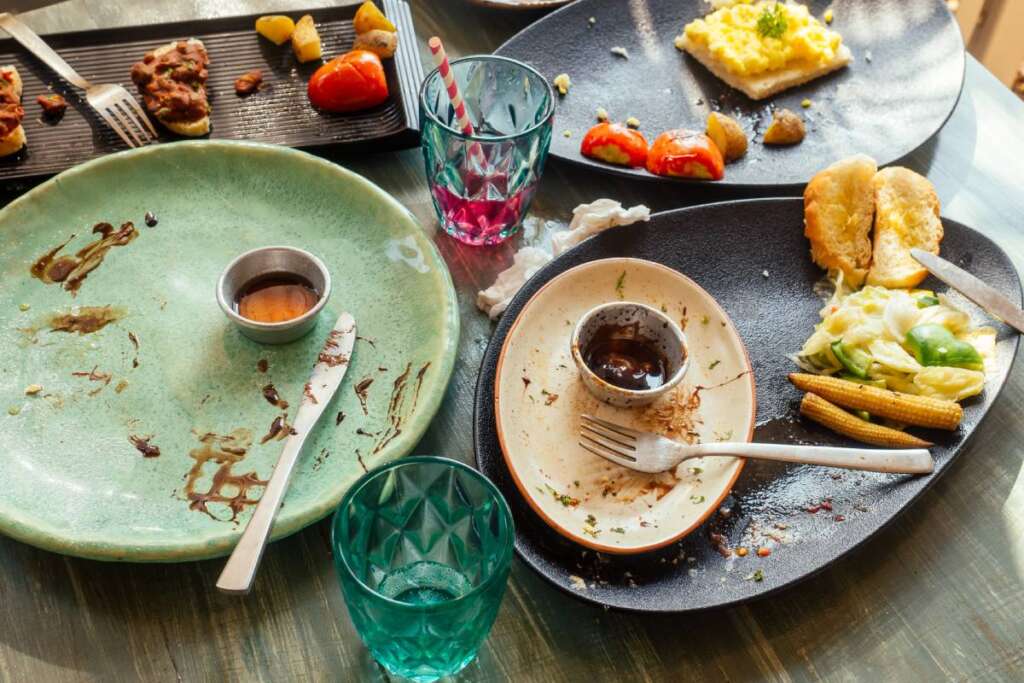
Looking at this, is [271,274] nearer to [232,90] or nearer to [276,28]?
[232,90]

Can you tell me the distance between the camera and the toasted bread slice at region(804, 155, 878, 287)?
5.32 feet

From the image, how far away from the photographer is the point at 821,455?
1284 millimetres

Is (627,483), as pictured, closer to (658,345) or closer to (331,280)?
(658,345)

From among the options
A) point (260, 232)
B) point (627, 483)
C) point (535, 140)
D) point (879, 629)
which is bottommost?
point (879, 629)

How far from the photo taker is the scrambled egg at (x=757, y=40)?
2104 millimetres

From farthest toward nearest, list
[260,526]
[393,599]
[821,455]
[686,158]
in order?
[686,158] → [821,455] → [260,526] → [393,599]

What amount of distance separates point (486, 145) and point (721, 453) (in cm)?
71

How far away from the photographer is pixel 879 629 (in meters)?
1.27

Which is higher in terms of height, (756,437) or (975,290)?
(975,290)

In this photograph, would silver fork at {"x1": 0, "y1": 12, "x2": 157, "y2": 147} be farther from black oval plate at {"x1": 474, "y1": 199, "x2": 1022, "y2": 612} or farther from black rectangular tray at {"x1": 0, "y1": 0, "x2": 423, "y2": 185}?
black oval plate at {"x1": 474, "y1": 199, "x2": 1022, "y2": 612}

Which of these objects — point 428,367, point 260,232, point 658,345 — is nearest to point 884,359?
point 658,345

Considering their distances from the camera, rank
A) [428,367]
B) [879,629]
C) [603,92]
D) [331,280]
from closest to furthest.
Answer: [879,629] < [428,367] < [331,280] < [603,92]

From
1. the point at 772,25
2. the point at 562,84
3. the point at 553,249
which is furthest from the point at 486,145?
the point at 772,25

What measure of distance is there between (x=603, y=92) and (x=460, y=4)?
507mm
